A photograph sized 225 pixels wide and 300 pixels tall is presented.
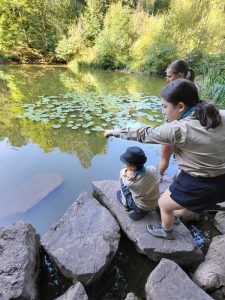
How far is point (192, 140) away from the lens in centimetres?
136

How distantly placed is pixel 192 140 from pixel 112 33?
1179 centimetres

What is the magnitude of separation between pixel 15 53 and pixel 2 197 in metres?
12.1

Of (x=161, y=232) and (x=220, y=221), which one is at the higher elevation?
(x=161, y=232)

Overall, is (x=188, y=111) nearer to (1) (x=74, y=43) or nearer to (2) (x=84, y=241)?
(2) (x=84, y=241)

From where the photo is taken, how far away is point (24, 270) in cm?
151

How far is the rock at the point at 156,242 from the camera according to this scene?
177cm

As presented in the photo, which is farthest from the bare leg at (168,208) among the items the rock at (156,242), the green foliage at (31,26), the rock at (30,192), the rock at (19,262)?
the green foliage at (31,26)

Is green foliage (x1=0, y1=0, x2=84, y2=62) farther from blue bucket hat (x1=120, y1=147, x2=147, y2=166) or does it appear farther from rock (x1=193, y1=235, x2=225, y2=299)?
rock (x1=193, y1=235, x2=225, y2=299)

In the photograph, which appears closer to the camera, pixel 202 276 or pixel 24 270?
pixel 24 270

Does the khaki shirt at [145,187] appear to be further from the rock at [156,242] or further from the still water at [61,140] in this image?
the still water at [61,140]

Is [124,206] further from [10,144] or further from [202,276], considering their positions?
[10,144]

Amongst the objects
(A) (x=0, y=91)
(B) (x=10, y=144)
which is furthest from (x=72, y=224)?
(A) (x=0, y=91)

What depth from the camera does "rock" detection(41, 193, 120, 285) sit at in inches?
63.5

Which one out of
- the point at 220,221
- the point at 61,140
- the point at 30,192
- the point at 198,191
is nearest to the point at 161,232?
the point at 198,191
